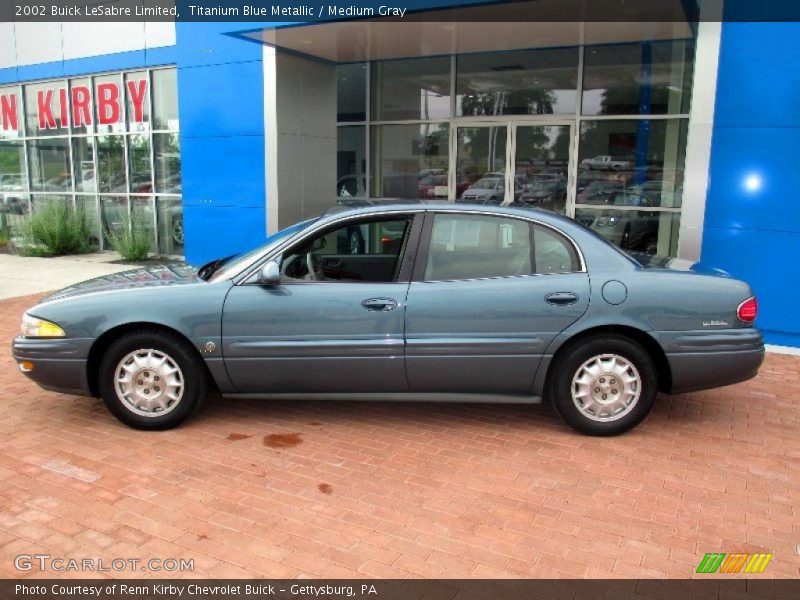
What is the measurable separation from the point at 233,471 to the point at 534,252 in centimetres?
246

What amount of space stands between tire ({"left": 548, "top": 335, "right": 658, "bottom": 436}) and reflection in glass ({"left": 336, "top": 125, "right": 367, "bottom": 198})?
27.2 feet

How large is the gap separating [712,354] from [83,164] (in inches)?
554

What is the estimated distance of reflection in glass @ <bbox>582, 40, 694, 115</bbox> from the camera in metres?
9.43

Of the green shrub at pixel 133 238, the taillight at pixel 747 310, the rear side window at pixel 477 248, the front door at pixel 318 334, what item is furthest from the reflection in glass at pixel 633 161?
the green shrub at pixel 133 238

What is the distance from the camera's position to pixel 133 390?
4.76 meters

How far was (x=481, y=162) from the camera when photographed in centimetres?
1110

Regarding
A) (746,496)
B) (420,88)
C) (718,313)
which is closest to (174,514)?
(746,496)

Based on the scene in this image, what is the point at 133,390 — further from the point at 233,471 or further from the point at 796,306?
the point at 796,306

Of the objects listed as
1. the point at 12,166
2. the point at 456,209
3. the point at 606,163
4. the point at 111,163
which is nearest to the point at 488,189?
the point at 606,163

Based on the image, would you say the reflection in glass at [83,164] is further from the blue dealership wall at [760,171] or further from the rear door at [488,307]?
the blue dealership wall at [760,171]

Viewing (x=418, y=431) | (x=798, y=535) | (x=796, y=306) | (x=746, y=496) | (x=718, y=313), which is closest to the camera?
(x=798, y=535)

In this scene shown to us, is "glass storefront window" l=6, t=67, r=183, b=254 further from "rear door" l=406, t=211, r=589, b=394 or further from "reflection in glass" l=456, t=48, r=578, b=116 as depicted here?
"rear door" l=406, t=211, r=589, b=394

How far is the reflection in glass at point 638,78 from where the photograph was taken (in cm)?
943

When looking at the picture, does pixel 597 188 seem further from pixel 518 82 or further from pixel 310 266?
pixel 310 266
